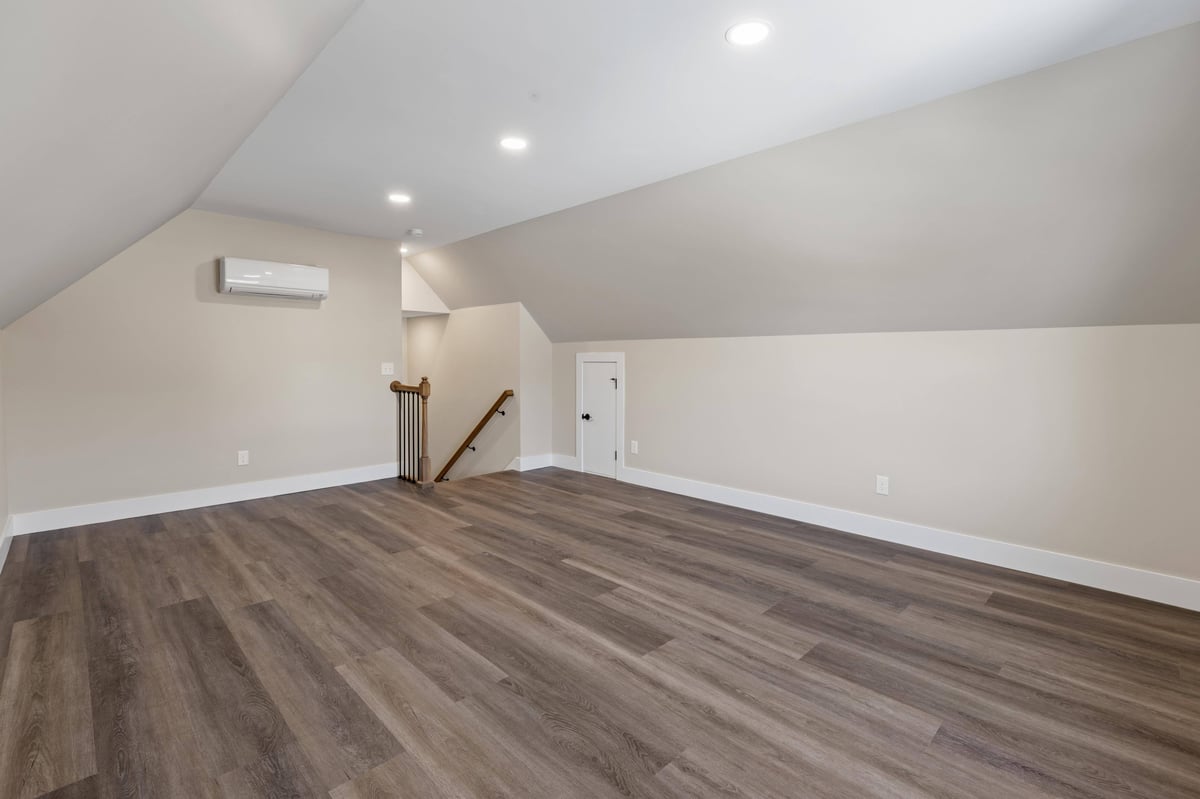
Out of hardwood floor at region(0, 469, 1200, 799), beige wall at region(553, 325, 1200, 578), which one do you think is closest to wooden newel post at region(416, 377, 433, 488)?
hardwood floor at region(0, 469, 1200, 799)

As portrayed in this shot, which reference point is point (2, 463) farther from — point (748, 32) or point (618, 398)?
point (748, 32)

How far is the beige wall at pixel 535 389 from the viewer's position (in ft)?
19.8

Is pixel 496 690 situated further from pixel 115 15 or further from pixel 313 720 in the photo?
pixel 115 15

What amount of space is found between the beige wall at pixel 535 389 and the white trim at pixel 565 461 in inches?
4.3

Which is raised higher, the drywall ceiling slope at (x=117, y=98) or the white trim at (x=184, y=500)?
the drywall ceiling slope at (x=117, y=98)

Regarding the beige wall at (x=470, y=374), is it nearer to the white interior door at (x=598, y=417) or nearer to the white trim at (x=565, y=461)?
the white trim at (x=565, y=461)

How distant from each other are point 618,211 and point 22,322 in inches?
163

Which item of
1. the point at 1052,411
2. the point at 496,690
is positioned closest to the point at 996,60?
the point at 1052,411

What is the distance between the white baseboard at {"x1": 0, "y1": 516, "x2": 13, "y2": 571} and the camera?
3308 millimetres

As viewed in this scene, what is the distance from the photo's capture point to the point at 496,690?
2.07 m

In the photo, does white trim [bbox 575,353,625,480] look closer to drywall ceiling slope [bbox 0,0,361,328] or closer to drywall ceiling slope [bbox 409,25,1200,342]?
drywall ceiling slope [bbox 409,25,1200,342]

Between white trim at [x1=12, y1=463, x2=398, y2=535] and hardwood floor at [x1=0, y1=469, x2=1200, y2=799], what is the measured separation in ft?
0.71

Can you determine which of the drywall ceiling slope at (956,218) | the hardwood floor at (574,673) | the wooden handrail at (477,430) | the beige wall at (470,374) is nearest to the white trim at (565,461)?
the beige wall at (470,374)

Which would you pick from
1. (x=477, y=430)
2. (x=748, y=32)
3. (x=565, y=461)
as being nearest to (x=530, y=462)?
(x=565, y=461)
